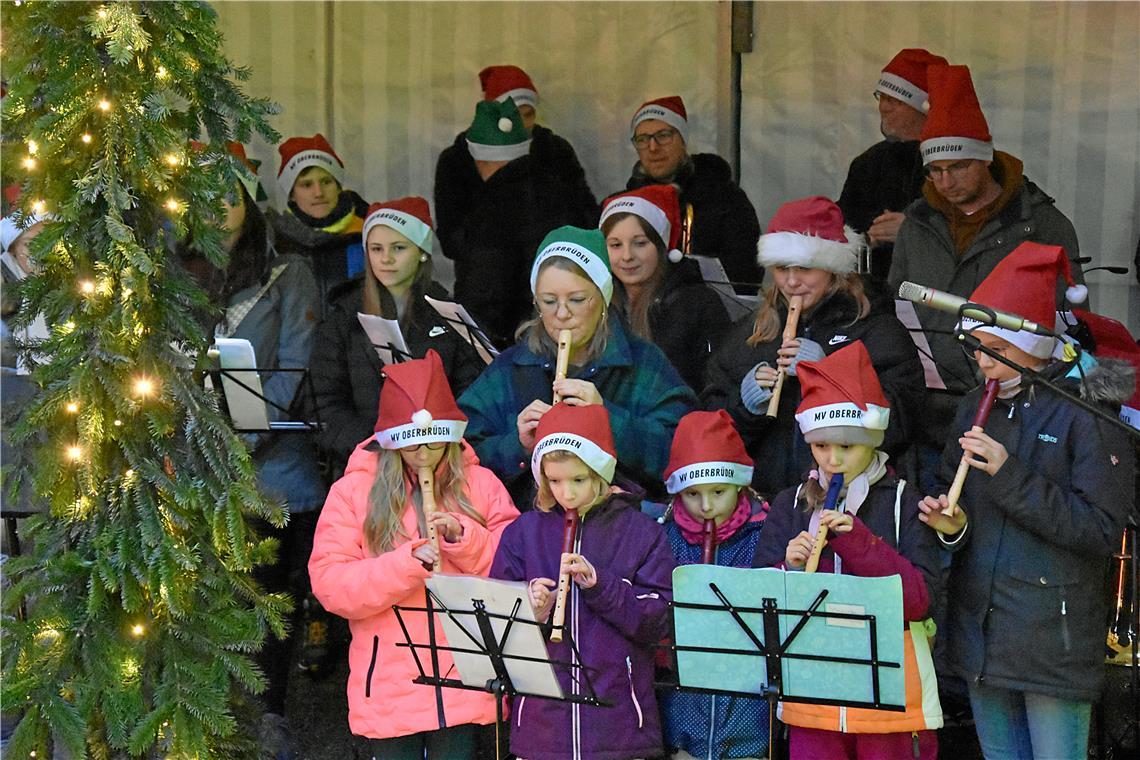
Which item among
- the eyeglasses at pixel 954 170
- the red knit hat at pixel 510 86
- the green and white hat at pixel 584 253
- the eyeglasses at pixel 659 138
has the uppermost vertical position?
the red knit hat at pixel 510 86

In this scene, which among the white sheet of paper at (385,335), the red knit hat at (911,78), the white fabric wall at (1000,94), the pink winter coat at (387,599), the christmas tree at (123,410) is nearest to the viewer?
the christmas tree at (123,410)

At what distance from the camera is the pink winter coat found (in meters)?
4.81

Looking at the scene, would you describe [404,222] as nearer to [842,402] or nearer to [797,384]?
[797,384]

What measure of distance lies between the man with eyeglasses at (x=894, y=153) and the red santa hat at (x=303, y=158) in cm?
248

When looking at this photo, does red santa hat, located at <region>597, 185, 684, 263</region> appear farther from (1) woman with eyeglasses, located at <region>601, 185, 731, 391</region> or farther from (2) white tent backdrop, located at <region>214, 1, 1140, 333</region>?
(2) white tent backdrop, located at <region>214, 1, 1140, 333</region>

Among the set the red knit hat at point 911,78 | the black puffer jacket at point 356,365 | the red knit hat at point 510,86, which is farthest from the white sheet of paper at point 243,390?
the red knit hat at point 911,78

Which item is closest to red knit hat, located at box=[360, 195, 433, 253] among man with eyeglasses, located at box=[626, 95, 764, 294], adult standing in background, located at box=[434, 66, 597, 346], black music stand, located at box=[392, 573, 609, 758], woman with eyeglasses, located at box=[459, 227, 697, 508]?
adult standing in background, located at box=[434, 66, 597, 346]

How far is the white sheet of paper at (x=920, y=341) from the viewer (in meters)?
5.55

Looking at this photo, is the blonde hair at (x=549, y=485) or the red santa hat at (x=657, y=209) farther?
the red santa hat at (x=657, y=209)

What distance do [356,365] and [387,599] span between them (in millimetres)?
1381

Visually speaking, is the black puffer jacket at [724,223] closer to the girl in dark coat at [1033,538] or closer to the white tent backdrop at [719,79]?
the white tent backdrop at [719,79]

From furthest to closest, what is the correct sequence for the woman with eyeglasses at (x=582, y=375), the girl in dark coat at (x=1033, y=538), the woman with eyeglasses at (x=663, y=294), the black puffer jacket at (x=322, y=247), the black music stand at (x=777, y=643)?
the black puffer jacket at (x=322, y=247) → the woman with eyeglasses at (x=663, y=294) → the woman with eyeglasses at (x=582, y=375) → the girl in dark coat at (x=1033, y=538) → the black music stand at (x=777, y=643)

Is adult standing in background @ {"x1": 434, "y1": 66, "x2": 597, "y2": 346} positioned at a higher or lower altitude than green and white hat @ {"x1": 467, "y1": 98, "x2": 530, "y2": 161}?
lower

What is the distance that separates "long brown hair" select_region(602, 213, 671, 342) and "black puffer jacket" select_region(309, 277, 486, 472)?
0.60 meters
